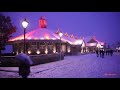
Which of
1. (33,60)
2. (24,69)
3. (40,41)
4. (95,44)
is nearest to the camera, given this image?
(24,69)

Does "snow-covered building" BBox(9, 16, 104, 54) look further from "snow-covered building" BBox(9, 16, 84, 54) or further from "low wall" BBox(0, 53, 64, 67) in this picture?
"low wall" BBox(0, 53, 64, 67)

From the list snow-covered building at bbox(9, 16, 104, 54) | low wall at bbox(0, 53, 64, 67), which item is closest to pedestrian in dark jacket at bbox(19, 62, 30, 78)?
low wall at bbox(0, 53, 64, 67)

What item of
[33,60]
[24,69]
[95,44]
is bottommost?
[24,69]

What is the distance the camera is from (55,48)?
62.3 ft

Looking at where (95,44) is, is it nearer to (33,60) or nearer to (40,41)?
(40,41)

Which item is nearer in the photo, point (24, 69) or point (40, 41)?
point (24, 69)

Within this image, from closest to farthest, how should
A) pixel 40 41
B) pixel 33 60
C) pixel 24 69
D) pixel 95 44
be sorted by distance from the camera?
pixel 24 69
pixel 33 60
pixel 40 41
pixel 95 44

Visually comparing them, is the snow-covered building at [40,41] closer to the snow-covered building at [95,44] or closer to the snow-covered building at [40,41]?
the snow-covered building at [40,41]

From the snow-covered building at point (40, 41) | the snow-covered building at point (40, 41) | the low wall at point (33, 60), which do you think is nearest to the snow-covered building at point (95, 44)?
the snow-covered building at point (40, 41)

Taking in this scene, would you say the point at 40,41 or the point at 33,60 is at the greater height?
the point at 40,41

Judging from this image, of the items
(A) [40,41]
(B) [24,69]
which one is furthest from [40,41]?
(B) [24,69]
